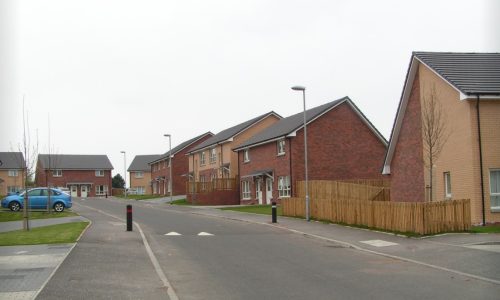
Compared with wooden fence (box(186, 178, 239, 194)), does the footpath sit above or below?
below

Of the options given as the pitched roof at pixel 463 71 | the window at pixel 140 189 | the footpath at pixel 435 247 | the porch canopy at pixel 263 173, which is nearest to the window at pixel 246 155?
the porch canopy at pixel 263 173

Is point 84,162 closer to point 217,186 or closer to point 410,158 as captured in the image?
point 217,186

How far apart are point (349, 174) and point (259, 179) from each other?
793cm

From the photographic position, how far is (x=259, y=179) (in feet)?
153

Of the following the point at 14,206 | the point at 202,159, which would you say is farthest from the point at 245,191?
the point at 14,206

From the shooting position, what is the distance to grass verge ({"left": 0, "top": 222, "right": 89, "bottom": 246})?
17.3m

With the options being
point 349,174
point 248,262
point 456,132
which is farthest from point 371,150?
point 248,262

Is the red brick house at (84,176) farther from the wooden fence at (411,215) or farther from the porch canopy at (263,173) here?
the wooden fence at (411,215)

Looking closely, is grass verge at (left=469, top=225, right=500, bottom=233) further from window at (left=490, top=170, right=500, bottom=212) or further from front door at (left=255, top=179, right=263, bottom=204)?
front door at (left=255, top=179, right=263, bottom=204)

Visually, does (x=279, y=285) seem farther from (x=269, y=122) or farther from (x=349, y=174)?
(x=269, y=122)

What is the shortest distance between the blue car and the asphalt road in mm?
19091

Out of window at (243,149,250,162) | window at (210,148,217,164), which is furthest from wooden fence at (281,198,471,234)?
window at (210,148,217,164)

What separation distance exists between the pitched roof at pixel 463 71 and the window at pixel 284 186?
1408 centimetres

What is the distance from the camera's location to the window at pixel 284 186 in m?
41.4
